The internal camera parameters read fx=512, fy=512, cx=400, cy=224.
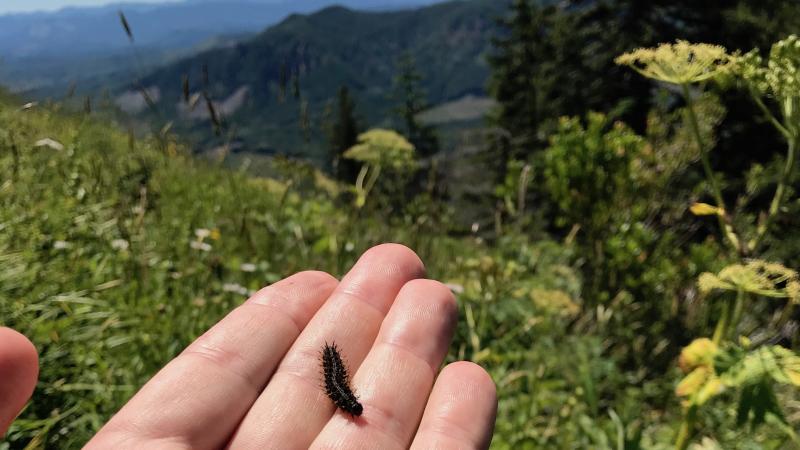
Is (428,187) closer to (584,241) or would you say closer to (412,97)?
(412,97)

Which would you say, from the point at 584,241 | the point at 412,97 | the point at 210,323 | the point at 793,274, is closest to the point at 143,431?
the point at 210,323

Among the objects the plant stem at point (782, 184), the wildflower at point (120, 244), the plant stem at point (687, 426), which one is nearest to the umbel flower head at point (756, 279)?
the plant stem at point (782, 184)

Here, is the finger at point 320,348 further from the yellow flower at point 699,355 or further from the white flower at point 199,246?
the white flower at point 199,246

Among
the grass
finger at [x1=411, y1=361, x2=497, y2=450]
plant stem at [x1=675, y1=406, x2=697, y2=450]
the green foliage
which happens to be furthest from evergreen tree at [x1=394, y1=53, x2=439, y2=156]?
plant stem at [x1=675, y1=406, x2=697, y2=450]

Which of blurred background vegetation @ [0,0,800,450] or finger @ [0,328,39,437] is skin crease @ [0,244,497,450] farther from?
blurred background vegetation @ [0,0,800,450]

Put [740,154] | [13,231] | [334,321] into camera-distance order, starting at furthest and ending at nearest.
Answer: [740,154] → [13,231] → [334,321]

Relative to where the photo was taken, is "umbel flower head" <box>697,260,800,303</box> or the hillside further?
the hillside
